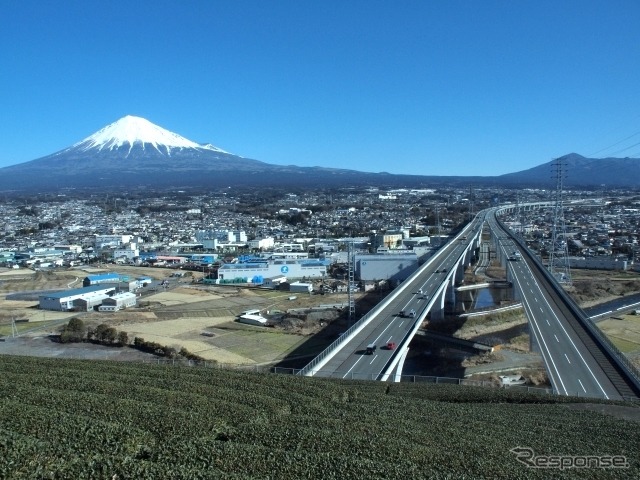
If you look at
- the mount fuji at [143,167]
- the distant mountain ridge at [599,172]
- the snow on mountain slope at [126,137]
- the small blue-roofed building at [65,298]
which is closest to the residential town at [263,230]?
the small blue-roofed building at [65,298]

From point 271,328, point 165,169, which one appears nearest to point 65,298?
point 271,328

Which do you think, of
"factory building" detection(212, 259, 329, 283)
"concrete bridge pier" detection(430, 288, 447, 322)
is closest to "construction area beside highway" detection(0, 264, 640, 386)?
"concrete bridge pier" detection(430, 288, 447, 322)

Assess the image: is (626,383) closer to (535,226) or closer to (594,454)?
(594,454)

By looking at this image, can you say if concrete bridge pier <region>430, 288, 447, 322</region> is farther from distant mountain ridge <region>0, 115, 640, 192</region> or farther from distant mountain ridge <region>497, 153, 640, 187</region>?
distant mountain ridge <region>497, 153, 640, 187</region>

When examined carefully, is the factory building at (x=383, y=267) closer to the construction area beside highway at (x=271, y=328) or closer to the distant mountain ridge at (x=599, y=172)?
the construction area beside highway at (x=271, y=328)

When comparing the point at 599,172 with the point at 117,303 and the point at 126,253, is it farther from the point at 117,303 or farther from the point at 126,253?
the point at 117,303

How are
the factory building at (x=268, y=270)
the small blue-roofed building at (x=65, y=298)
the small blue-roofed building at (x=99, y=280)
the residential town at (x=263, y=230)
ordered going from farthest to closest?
the residential town at (x=263, y=230), the factory building at (x=268, y=270), the small blue-roofed building at (x=99, y=280), the small blue-roofed building at (x=65, y=298)

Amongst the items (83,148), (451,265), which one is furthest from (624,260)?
(83,148)
